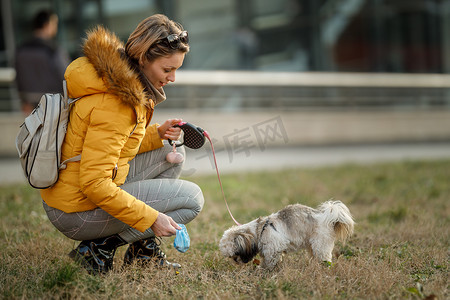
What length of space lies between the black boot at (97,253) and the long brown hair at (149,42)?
3.99 ft

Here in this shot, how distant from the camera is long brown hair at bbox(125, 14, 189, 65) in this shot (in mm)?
2922

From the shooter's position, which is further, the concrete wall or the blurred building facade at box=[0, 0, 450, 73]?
the blurred building facade at box=[0, 0, 450, 73]

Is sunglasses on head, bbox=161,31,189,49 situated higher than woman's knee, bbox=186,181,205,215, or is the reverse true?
sunglasses on head, bbox=161,31,189,49

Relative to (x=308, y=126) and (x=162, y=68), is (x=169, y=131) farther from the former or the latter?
(x=308, y=126)

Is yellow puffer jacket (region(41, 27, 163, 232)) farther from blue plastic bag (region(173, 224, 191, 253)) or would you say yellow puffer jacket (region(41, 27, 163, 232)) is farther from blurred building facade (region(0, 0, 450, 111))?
blurred building facade (region(0, 0, 450, 111))

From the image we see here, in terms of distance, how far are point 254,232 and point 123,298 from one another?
1.08 metres

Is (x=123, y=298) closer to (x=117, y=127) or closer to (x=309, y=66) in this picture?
(x=117, y=127)

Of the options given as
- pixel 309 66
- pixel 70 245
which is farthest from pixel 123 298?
pixel 309 66

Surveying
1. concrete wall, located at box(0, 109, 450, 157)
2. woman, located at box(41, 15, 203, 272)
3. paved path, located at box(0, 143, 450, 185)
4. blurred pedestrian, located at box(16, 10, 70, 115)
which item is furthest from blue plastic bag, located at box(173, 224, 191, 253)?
concrete wall, located at box(0, 109, 450, 157)

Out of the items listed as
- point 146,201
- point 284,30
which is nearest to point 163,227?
point 146,201

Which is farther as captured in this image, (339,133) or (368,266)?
(339,133)

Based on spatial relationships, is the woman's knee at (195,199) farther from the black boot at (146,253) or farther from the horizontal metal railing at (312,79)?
the horizontal metal railing at (312,79)

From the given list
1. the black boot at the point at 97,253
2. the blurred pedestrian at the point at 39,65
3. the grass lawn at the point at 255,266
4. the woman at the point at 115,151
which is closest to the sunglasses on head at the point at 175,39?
the woman at the point at 115,151

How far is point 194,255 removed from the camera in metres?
3.72
